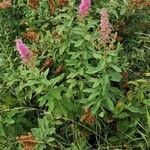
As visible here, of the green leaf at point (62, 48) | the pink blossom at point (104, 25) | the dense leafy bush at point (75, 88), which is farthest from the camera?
the green leaf at point (62, 48)

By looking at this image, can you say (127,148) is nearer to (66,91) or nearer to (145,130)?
(145,130)

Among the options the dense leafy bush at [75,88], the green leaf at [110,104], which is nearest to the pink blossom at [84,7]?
the dense leafy bush at [75,88]

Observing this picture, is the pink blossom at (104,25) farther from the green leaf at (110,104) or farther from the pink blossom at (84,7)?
the green leaf at (110,104)

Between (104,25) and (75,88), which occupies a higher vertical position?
(104,25)

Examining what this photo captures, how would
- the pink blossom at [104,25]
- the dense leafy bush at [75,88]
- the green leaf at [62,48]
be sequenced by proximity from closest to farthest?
the pink blossom at [104,25] → the dense leafy bush at [75,88] → the green leaf at [62,48]

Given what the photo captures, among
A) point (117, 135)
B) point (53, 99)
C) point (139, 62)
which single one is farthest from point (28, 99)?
point (139, 62)

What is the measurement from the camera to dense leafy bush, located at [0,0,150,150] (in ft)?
10.1

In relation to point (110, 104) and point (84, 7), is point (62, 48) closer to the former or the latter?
point (84, 7)

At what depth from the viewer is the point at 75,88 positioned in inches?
130

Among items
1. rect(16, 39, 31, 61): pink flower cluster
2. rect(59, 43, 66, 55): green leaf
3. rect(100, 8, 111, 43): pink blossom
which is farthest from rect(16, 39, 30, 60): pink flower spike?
rect(100, 8, 111, 43): pink blossom

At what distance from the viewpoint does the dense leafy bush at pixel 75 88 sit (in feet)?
10.1

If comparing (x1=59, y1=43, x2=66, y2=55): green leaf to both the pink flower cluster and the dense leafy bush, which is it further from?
the pink flower cluster

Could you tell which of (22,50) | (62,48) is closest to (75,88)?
(62,48)

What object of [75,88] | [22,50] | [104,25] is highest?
[104,25]
